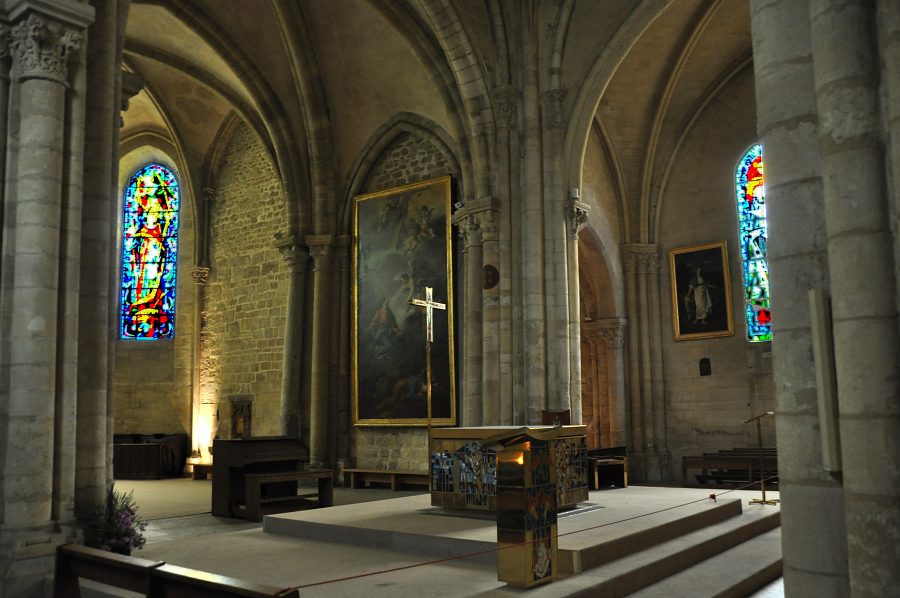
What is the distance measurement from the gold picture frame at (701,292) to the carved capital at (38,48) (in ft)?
42.5

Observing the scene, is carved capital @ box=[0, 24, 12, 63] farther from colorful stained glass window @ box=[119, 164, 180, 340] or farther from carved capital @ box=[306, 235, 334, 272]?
colorful stained glass window @ box=[119, 164, 180, 340]

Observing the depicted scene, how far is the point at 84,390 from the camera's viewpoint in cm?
670

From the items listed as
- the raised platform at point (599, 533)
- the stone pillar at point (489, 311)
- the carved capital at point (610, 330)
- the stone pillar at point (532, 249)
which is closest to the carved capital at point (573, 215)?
the stone pillar at point (532, 249)

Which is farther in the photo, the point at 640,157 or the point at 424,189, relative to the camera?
the point at 640,157

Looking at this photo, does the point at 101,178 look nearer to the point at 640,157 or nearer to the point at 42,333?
the point at 42,333

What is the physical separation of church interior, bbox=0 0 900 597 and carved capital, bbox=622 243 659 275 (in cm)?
6

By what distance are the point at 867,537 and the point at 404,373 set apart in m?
11.7

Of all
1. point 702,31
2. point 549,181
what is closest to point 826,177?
point 549,181

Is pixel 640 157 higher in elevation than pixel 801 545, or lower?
higher

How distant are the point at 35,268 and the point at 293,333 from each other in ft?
31.2

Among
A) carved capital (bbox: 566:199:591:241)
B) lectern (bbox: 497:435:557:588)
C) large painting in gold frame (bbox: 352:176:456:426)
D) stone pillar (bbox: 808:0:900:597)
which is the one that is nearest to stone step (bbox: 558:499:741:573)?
lectern (bbox: 497:435:557:588)

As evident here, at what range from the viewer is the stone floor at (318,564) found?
5250 mm

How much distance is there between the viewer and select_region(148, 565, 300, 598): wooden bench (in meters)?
3.57

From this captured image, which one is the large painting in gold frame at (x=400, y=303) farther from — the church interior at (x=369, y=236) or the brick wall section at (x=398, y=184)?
the brick wall section at (x=398, y=184)
